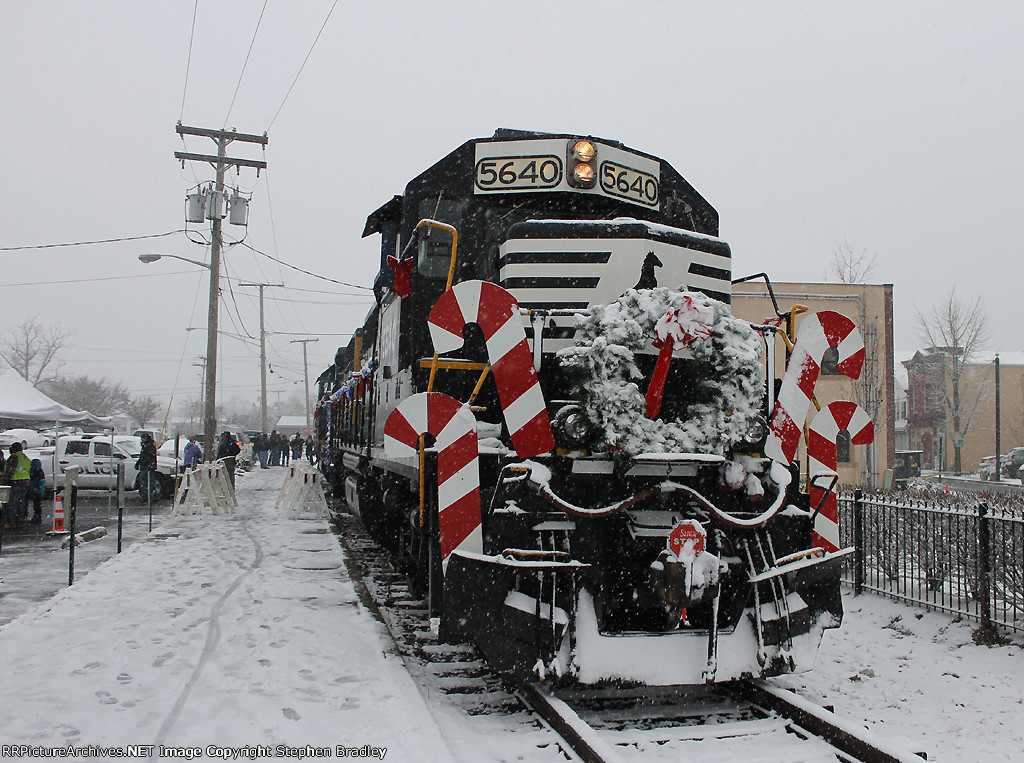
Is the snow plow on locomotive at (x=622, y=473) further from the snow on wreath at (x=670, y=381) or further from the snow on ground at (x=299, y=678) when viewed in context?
the snow on ground at (x=299, y=678)

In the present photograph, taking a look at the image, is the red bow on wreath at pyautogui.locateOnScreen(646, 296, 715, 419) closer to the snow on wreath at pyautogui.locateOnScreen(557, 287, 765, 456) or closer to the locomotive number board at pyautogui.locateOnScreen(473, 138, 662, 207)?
the snow on wreath at pyautogui.locateOnScreen(557, 287, 765, 456)

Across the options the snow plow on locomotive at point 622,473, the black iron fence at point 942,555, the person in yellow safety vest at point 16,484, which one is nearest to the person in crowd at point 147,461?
the person in yellow safety vest at point 16,484

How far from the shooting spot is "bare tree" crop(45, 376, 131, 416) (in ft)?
215

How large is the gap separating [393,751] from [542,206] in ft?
13.6

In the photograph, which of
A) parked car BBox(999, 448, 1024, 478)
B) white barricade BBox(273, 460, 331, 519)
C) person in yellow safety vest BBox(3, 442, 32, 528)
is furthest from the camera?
parked car BBox(999, 448, 1024, 478)

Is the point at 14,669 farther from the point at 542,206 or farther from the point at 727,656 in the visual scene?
the point at 542,206

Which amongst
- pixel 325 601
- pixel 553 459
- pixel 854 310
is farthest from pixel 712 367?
pixel 854 310

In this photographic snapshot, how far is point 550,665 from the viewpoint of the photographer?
12.8 feet

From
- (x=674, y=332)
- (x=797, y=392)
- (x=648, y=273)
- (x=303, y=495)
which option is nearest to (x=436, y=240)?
(x=648, y=273)

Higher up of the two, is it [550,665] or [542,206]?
[542,206]

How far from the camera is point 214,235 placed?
65.5 ft

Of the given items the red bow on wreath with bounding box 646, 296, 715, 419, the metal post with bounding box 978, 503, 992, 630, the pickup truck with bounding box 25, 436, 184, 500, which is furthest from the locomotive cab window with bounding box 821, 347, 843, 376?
the pickup truck with bounding box 25, 436, 184, 500

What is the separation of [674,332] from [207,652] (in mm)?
3949

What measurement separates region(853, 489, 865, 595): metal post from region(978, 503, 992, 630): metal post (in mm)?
1532
